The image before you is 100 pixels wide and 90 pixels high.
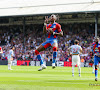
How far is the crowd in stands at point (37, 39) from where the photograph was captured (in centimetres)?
3447

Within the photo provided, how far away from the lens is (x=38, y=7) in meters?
38.3

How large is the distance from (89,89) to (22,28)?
1340 inches

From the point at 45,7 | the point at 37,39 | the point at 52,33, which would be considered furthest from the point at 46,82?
the point at 37,39

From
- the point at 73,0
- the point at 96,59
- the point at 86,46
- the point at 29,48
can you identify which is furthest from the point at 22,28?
the point at 96,59

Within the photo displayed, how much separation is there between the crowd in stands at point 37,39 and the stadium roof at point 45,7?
128 inches

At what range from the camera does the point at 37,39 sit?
39.0 m

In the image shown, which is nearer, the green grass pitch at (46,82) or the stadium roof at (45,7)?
the green grass pitch at (46,82)

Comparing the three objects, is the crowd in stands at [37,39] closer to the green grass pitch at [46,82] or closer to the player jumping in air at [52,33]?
the green grass pitch at [46,82]

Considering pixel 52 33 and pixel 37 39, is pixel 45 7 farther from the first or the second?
pixel 52 33

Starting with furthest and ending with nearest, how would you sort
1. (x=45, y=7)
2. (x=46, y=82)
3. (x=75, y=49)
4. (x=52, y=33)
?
1. (x=45, y=7)
2. (x=75, y=49)
3. (x=52, y=33)
4. (x=46, y=82)

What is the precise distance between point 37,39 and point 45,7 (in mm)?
4507

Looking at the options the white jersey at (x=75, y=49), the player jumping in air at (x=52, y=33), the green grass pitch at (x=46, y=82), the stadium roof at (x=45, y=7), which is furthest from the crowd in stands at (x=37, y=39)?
the player jumping in air at (x=52, y=33)

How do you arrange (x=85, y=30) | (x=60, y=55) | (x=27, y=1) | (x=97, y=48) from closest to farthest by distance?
(x=97, y=48)
(x=60, y=55)
(x=85, y=30)
(x=27, y=1)

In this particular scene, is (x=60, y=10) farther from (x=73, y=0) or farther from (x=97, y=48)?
(x=97, y=48)
